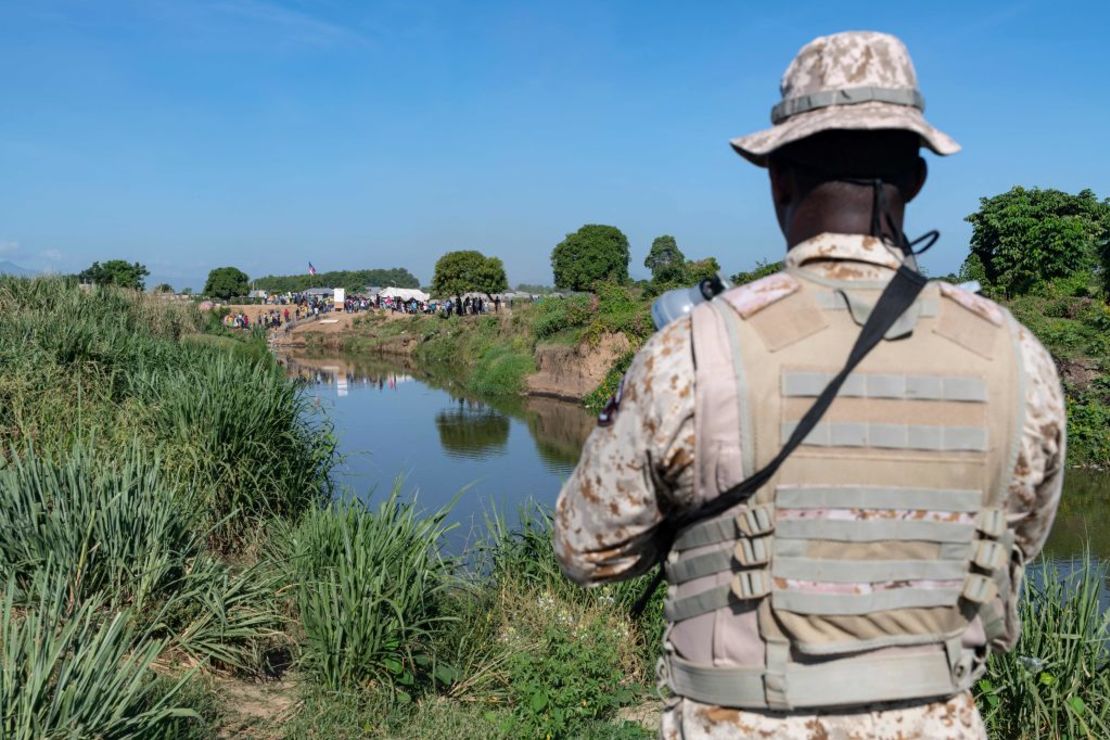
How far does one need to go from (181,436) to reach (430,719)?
125 inches

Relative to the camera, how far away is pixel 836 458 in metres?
1.50

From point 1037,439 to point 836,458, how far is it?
364 mm

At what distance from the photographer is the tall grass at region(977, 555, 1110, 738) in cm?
329

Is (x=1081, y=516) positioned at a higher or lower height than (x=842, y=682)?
lower

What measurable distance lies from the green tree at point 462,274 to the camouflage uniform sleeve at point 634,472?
46607 millimetres

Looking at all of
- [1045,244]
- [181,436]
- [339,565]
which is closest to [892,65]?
[339,565]

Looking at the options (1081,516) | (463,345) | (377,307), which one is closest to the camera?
(1081,516)

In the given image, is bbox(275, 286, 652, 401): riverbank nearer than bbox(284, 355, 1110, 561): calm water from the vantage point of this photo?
No

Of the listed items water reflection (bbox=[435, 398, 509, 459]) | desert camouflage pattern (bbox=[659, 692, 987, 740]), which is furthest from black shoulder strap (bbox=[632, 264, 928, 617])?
water reflection (bbox=[435, 398, 509, 459])

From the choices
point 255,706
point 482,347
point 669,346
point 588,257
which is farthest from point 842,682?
point 588,257

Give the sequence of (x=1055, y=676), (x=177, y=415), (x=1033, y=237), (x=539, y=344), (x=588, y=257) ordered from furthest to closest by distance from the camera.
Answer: (x=588, y=257) < (x=539, y=344) < (x=1033, y=237) < (x=177, y=415) < (x=1055, y=676)

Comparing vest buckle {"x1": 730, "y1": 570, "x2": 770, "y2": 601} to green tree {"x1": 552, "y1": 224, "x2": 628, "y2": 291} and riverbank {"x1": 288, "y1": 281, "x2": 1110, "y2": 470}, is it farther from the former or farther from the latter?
green tree {"x1": 552, "y1": 224, "x2": 628, "y2": 291}

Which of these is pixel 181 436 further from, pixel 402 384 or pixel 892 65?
pixel 402 384

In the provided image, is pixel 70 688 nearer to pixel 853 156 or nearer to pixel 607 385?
pixel 853 156
